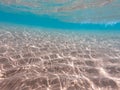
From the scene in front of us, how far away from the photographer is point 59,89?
3.47 meters

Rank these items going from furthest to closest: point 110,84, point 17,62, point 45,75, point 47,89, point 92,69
→ point 17,62
point 92,69
point 45,75
point 110,84
point 47,89

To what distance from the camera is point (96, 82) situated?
3979mm

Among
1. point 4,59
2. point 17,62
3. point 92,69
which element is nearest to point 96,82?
point 92,69

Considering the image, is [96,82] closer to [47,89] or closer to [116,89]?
[116,89]

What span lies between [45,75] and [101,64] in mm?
2715

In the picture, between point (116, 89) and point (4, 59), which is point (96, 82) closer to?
point (116, 89)

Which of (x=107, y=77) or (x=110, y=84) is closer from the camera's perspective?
(x=110, y=84)

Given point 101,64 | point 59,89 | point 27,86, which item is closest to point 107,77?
point 101,64

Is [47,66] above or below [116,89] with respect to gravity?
above

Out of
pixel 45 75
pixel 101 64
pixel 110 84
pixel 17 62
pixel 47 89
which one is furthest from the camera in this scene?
pixel 101 64

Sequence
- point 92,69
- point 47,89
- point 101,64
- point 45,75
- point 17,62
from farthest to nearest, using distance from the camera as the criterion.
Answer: point 101,64 → point 17,62 → point 92,69 → point 45,75 → point 47,89

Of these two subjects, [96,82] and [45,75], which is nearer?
[96,82]

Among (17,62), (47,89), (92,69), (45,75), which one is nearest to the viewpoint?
(47,89)

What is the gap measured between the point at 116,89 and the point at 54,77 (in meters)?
1.75
